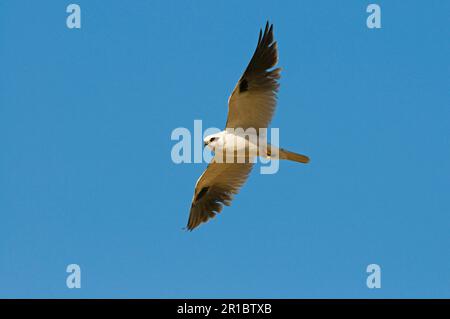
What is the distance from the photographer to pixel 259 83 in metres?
11.1

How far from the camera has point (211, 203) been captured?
12.2 meters

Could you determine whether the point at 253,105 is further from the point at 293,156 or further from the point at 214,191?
the point at 214,191

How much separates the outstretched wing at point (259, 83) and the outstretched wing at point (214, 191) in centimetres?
116

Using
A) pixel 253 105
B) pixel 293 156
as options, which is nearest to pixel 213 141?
pixel 253 105

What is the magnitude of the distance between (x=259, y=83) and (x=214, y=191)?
2059 mm

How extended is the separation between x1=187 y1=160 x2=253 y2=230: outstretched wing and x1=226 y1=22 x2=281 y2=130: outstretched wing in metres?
1.16

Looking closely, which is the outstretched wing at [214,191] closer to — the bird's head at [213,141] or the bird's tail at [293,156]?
the bird's head at [213,141]

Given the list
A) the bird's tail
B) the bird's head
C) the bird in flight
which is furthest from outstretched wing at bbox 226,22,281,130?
the bird's tail

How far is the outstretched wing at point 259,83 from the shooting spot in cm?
1112

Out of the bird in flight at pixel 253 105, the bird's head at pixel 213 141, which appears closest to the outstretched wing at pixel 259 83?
the bird in flight at pixel 253 105
